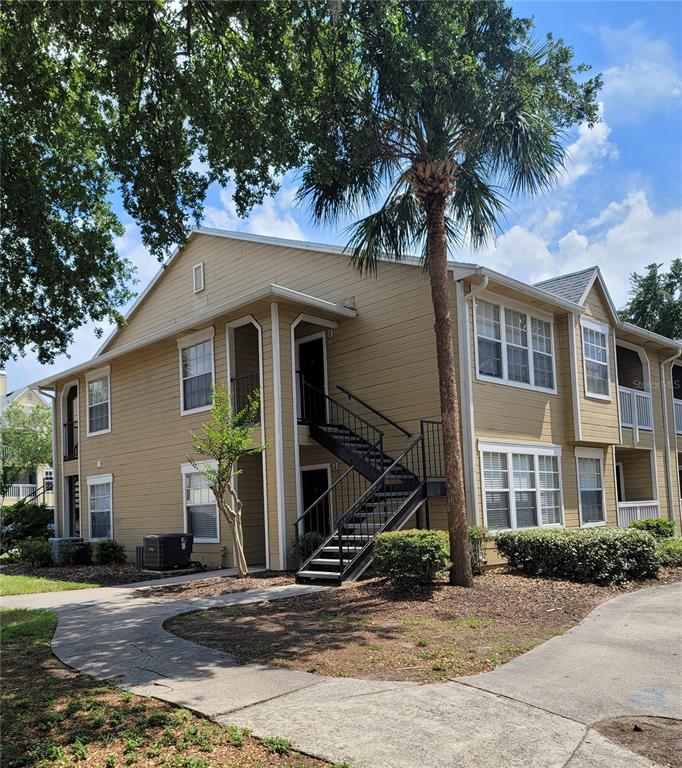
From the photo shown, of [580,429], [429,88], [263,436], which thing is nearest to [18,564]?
[263,436]

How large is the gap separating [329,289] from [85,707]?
12221 millimetres

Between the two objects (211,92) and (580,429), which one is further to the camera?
(580,429)

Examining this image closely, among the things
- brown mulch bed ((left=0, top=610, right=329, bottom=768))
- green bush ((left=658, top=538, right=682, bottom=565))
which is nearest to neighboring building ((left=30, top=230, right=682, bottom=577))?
green bush ((left=658, top=538, right=682, bottom=565))

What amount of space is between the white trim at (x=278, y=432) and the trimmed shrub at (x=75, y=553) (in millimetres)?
7868

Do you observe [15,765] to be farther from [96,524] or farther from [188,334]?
[96,524]

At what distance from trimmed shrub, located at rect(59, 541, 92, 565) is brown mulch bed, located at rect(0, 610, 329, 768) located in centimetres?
1325

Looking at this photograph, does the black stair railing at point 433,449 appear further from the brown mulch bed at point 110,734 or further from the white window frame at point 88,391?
the white window frame at point 88,391

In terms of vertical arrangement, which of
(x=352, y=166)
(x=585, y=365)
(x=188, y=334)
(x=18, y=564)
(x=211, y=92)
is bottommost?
(x=18, y=564)

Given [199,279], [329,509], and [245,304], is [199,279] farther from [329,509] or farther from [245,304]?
[329,509]

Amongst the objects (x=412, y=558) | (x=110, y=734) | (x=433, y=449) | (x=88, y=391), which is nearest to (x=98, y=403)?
(x=88, y=391)

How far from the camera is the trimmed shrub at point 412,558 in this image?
10719mm

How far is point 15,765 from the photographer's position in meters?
4.62

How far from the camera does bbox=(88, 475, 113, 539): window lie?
794 inches

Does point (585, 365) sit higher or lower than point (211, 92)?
lower
